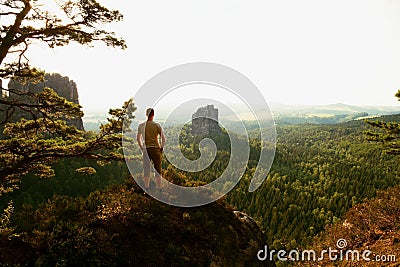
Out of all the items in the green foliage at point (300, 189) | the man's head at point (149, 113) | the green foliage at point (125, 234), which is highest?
the man's head at point (149, 113)

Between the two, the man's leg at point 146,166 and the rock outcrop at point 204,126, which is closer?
the man's leg at point 146,166

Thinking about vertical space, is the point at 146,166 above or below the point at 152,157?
below

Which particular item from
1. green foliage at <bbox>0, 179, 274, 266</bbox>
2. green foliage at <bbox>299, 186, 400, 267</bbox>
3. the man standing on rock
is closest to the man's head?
the man standing on rock

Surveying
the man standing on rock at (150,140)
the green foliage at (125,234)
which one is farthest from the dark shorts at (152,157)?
the green foliage at (125,234)

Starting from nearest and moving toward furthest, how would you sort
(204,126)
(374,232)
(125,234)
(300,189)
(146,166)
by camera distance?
(125,234), (146,166), (374,232), (300,189), (204,126)

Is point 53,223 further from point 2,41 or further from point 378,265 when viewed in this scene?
point 378,265

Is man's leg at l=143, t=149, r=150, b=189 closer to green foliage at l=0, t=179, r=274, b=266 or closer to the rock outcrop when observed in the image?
green foliage at l=0, t=179, r=274, b=266

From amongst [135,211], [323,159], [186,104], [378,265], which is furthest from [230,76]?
[323,159]

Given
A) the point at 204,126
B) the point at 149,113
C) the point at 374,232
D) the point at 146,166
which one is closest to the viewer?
the point at 149,113

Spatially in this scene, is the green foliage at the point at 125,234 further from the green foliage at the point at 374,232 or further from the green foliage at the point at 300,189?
the green foliage at the point at 300,189

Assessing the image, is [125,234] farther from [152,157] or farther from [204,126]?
[204,126]

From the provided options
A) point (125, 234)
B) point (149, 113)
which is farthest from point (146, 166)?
point (125, 234)

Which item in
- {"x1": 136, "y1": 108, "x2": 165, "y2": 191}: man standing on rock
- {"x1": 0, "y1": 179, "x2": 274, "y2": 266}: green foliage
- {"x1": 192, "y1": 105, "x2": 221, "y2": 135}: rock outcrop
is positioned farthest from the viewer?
{"x1": 192, "y1": 105, "x2": 221, "y2": 135}: rock outcrop

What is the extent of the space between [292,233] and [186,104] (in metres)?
51.7
